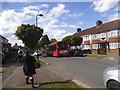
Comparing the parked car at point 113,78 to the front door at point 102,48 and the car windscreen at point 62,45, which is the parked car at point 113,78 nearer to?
the car windscreen at point 62,45

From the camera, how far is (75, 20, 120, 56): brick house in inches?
1208

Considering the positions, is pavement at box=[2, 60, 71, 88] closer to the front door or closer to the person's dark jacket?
the person's dark jacket

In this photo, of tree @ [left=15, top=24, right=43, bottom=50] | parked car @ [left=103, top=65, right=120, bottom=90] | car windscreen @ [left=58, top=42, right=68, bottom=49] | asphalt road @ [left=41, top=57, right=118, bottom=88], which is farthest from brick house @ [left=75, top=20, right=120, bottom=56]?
parked car @ [left=103, top=65, right=120, bottom=90]

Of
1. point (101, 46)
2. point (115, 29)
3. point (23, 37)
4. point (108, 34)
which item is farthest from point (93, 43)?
point (23, 37)

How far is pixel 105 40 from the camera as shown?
34.6 m

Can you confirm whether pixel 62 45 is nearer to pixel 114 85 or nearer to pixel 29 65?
pixel 29 65

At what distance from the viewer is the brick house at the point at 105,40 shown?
30672 millimetres

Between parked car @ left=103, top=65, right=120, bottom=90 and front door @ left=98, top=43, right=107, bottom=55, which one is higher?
front door @ left=98, top=43, right=107, bottom=55

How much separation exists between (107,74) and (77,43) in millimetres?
34456

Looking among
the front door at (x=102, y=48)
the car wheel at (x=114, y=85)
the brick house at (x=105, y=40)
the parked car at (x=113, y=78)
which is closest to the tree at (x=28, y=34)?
the brick house at (x=105, y=40)

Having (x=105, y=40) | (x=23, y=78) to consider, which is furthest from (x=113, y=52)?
(x=23, y=78)

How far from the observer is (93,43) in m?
40.0

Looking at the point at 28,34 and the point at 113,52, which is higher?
the point at 28,34

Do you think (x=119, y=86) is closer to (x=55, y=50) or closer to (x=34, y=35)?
(x=55, y=50)
